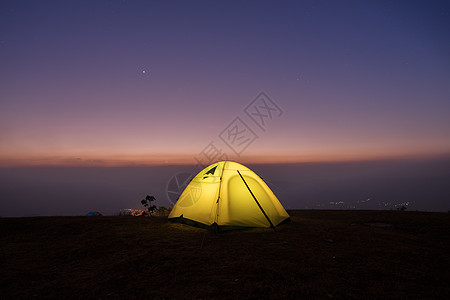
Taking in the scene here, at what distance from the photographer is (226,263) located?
4852 millimetres

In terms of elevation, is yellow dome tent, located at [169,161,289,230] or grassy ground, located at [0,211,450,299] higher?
yellow dome tent, located at [169,161,289,230]

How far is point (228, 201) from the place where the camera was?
26.1ft

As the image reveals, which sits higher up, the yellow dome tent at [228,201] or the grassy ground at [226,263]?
the yellow dome tent at [228,201]

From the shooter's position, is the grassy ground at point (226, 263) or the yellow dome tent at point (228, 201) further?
the yellow dome tent at point (228, 201)

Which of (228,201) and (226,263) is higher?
(228,201)

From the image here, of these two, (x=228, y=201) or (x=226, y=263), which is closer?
(x=226, y=263)

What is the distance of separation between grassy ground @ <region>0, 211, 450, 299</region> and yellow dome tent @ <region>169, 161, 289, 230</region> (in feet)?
1.50

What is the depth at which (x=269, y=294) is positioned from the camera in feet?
11.6

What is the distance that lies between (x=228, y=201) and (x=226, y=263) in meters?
3.18

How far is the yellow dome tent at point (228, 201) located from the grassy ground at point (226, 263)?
1.50ft

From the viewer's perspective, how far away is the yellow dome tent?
7.80 meters

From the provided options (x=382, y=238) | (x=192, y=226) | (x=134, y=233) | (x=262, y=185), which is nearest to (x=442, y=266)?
(x=382, y=238)

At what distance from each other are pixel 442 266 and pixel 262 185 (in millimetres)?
5374

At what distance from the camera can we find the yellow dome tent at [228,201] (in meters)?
7.80
